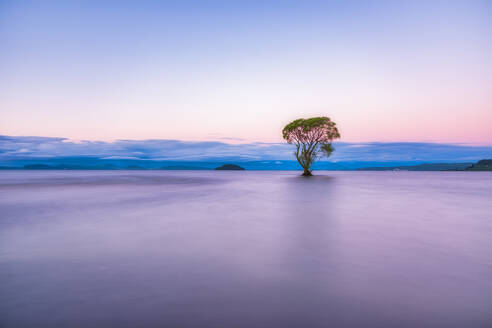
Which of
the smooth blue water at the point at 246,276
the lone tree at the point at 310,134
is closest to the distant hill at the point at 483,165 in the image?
the lone tree at the point at 310,134

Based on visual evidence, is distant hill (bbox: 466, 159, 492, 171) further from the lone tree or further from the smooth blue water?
the smooth blue water

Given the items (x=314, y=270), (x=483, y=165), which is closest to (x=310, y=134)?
(x=314, y=270)

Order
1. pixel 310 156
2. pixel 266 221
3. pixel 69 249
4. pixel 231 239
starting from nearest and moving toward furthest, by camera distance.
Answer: pixel 69 249, pixel 231 239, pixel 266 221, pixel 310 156

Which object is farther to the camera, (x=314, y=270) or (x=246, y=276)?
(x=314, y=270)

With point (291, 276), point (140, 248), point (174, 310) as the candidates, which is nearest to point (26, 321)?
point (174, 310)

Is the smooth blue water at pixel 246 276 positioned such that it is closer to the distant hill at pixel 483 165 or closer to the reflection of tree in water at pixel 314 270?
the reflection of tree in water at pixel 314 270

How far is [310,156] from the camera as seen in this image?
48.2 m

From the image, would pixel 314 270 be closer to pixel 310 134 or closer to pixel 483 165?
pixel 310 134

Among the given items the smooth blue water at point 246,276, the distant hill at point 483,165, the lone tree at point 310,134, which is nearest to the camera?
the smooth blue water at point 246,276

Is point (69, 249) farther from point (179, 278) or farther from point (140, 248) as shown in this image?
point (179, 278)

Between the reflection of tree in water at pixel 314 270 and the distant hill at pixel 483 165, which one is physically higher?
the distant hill at pixel 483 165

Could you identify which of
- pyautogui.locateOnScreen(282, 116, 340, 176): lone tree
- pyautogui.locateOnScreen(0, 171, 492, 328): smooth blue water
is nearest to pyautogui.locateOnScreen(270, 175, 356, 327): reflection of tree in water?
pyautogui.locateOnScreen(0, 171, 492, 328): smooth blue water

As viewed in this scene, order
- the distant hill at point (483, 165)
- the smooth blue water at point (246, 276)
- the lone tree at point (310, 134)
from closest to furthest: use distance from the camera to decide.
Result: 1. the smooth blue water at point (246, 276)
2. the lone tree at point (310, 134)
3. the distant hill at point (483, 165)

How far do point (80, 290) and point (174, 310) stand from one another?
1.69 m
